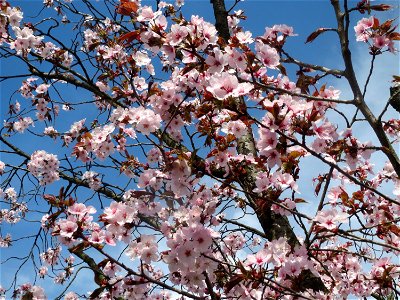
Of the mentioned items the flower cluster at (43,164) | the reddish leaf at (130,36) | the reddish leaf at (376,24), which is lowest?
the reddish leaf at (376,24)

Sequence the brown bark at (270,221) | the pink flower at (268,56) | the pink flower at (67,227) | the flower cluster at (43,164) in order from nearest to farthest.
Result: the pink flower at (67,227) < the pink flower at (268,56) < the brown bark at (270,221) < the flower cluster at (43,164)

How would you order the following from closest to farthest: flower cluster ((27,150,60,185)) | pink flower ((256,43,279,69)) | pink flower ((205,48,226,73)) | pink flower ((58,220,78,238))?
pink flower ((58,220,78,238))
pink flower ((205,48,226,73))
pink flower ((256,43,279,69))
flower cluster ((27,150,60,185))

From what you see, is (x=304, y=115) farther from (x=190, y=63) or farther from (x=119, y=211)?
(x=119, y=211)

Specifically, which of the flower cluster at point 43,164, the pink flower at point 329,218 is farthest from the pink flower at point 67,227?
the flower cluster at point 43,164

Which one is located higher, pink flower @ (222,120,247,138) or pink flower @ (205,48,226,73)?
pink flower @ (205,48,226,73)

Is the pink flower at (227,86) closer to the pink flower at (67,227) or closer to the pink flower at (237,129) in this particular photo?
the pink flower at (237,129)

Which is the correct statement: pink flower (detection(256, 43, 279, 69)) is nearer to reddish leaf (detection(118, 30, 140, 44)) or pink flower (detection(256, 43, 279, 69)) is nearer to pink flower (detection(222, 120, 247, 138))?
pink flower (detection(222, 120, 247, 138))

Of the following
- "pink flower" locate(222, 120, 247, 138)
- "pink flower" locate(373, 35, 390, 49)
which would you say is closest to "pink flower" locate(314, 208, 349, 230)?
"pink flower" locate(222, 120, 247, 138)

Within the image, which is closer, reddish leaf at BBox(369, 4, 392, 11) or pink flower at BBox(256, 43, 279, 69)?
reddish leaf at BBox(369, 4, 392, 11)

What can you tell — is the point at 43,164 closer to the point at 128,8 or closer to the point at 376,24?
the point at 128,8

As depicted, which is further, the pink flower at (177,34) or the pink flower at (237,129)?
the pink flower at (237,129)

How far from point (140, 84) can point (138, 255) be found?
1732mm

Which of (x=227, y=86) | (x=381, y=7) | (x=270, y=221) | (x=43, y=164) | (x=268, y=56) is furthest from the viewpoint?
(x=43, y=164)

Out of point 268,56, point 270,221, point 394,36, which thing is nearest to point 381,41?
point 394,36
